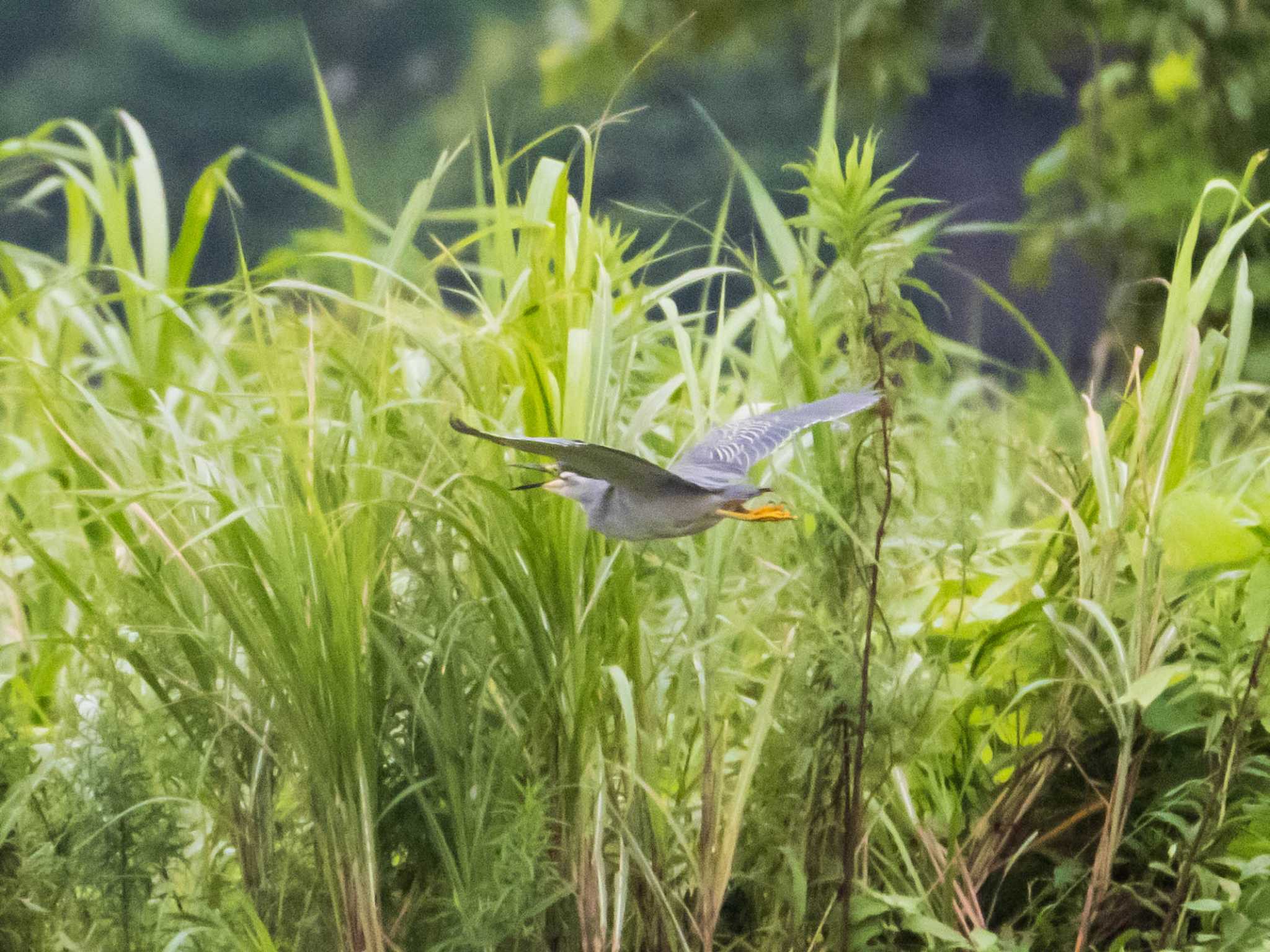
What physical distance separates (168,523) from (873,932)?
0.61 meters

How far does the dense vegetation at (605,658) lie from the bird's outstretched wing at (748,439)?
3.1 inches

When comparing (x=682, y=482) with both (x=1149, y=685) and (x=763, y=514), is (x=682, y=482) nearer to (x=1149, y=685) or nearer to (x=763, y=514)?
(x=763, y=514)

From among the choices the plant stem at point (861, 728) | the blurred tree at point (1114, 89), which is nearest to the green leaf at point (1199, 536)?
the plant stem at point (861, 728)

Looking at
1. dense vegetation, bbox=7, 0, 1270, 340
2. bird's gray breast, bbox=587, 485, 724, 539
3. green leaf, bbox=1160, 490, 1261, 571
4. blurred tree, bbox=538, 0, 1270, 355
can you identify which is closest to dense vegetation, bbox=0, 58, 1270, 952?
green leaf, bbox=1160, 490, 1261, 571

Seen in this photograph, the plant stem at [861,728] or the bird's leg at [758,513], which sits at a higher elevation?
the bird's leg at [758,513]

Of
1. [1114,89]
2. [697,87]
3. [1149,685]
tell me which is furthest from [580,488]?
[697,87]

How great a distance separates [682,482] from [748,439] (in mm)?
126

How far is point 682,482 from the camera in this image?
73 cm

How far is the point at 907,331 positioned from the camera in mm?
882

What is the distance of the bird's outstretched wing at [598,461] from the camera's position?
613mm

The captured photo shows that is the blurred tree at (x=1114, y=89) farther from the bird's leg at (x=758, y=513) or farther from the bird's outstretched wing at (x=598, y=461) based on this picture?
the bird's outstretched wing at (x=598, y=461)

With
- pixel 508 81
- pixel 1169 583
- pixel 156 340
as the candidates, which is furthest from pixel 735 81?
pixel 1169 583

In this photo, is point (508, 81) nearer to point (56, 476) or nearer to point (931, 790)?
point (56, 476)

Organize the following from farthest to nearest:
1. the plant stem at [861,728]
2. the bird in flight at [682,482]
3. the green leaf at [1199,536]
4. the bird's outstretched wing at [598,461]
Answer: the green leaf at [1199,536] < the plant stem at [861,728] < the bird in flight at [682,482] < the bird's outstretched wing at [598,461]
